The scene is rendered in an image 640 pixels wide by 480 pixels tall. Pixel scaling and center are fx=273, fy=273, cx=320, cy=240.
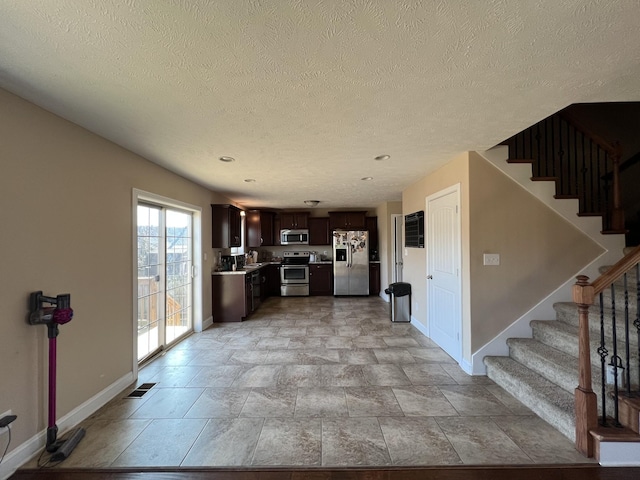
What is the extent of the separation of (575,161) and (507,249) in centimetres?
123

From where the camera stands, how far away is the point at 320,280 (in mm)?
7648

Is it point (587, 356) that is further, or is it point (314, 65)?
point (587, 356)

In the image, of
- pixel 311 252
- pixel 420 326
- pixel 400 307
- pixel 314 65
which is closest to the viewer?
pixel 314 65

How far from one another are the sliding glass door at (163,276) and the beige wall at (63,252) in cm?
46

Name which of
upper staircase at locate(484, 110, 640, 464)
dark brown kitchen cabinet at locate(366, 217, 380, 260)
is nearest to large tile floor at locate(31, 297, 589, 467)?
upper staircase at locate(484, 110, 640, 464)

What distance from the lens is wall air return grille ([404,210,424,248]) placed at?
4.26 metres

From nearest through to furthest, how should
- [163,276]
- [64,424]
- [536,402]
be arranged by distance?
[64,424] < [536,402] < [163,276]

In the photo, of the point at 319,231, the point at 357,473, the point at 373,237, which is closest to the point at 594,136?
the point at 357,473

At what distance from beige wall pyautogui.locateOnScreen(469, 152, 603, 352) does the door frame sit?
12.0ft

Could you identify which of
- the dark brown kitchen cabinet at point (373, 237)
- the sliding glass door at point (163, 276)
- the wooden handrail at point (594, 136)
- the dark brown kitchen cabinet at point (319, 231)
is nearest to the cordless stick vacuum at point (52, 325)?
the sliding glass door at point (163, 276)

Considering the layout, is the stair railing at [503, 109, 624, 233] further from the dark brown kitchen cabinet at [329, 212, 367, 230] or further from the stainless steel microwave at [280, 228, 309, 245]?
the stainless steel microwave at [280, 228, 309, 245]

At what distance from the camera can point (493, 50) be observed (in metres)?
1.42

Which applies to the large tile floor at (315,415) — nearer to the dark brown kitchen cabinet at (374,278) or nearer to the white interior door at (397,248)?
the white interior door at (397,248)

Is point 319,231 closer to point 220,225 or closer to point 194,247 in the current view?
point 220,225
